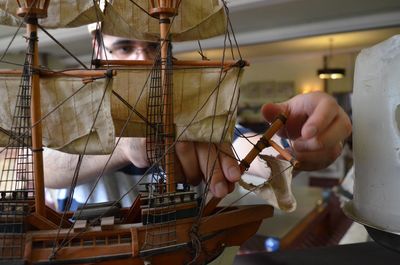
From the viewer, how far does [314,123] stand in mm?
391

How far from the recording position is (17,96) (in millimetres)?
420

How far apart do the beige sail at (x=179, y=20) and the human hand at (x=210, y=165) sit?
0.45 feet

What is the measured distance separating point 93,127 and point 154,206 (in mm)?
105

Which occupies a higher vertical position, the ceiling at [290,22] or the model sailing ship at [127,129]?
the ceiling at [290,22]

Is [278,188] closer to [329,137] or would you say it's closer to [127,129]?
[329,137]

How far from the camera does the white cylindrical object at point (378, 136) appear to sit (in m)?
0.37

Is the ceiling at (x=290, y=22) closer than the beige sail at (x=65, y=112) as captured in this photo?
No

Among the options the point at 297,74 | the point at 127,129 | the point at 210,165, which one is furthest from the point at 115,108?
the point at 297,74

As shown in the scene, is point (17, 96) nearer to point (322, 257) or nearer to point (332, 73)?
point (322, 257)

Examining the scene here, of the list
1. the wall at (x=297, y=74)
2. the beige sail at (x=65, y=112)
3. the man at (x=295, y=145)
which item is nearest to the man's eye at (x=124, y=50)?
the man at (x=295, y=145)

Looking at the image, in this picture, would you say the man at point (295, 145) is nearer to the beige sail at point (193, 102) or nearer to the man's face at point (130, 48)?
the beige sail at point (193, 102)

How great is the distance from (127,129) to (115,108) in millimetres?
30

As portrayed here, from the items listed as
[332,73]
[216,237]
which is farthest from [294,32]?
[332,73]

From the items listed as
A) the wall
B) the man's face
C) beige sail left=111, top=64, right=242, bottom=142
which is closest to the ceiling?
the man's face
